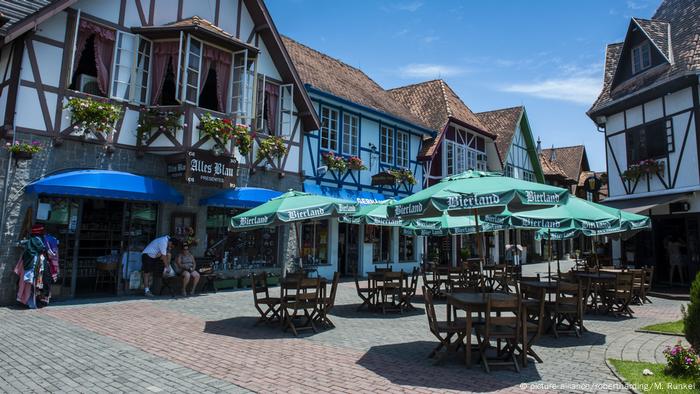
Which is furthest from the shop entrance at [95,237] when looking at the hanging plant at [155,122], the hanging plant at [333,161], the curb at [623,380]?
the curb at [623,380]

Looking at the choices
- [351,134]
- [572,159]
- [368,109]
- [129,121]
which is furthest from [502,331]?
[572,159]

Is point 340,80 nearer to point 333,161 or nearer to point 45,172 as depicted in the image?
point 333,161

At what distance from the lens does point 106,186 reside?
32.9 feet

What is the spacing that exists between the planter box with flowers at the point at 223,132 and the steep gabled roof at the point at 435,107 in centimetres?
1067

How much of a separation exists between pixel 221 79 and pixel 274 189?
393 centimetres

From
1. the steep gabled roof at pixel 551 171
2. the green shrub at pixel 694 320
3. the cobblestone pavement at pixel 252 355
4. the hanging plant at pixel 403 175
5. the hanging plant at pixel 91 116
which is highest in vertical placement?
the steep gabled roof at pixel 551 171

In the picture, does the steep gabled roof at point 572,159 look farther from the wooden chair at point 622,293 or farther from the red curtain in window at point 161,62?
the red curtain in window at point 161,62

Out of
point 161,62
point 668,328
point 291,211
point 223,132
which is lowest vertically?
point 668,328

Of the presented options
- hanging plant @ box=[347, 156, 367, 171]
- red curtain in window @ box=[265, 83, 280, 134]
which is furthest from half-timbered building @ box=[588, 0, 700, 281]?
red curtain in window @ box=[265, 83, 280, 134]

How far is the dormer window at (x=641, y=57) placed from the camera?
17.9 meters

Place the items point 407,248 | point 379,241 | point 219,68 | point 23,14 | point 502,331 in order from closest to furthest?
point 502,331, point 23,14, point 219,68, point 379,241, point 407,248

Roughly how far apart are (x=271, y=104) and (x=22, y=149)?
750 centimetres

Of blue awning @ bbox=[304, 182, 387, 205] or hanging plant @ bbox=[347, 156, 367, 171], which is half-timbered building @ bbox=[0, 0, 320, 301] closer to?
blue awning @ bbox=[304, 182, 387, 205]

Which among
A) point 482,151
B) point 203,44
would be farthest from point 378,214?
point 482,151
